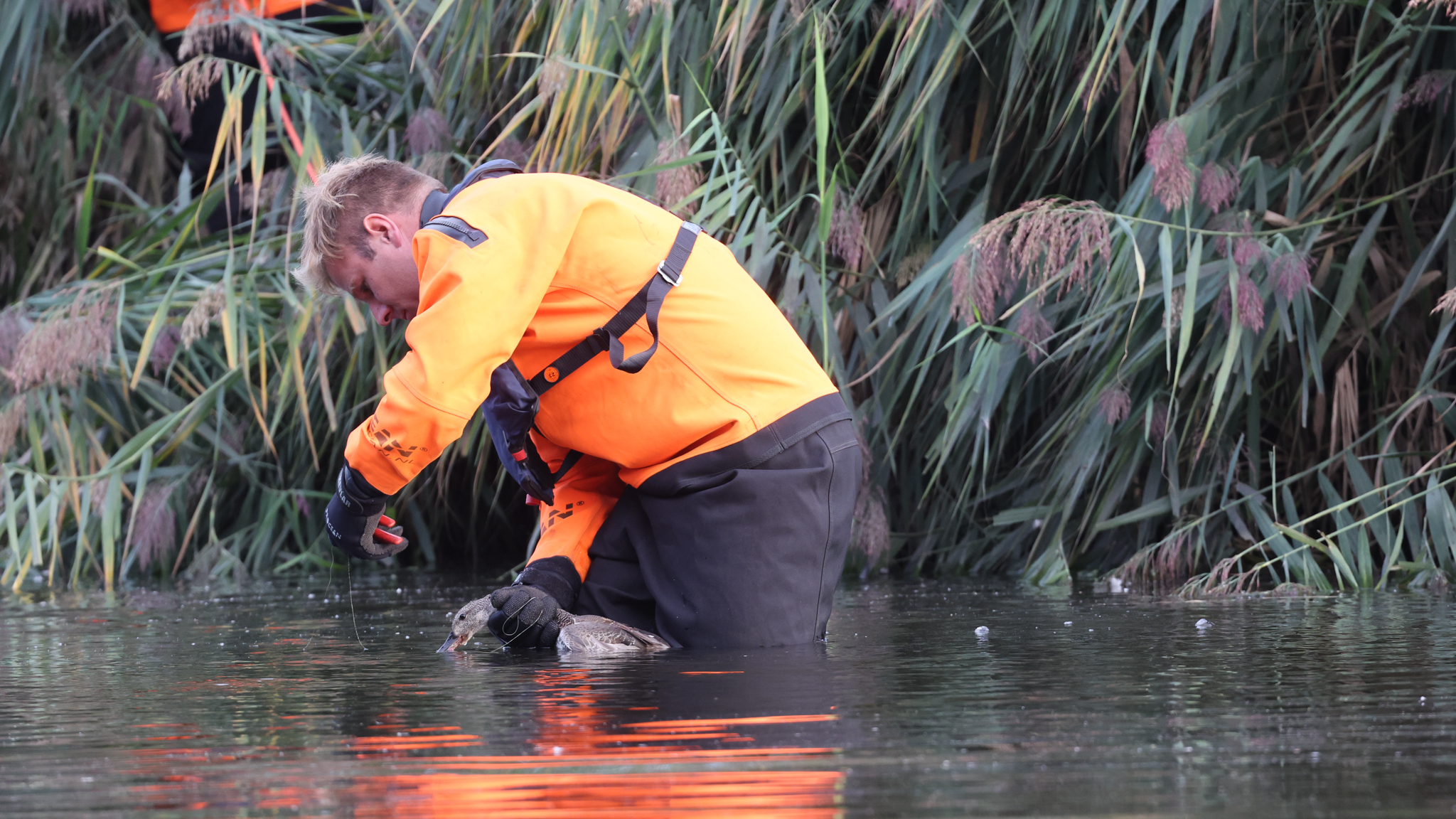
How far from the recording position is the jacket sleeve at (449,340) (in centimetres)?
221

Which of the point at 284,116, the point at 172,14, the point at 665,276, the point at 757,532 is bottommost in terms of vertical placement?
the point at 757,532

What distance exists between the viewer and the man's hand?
2.48 metres

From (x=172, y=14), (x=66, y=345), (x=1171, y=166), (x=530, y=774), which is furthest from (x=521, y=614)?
(x=172, y=14)

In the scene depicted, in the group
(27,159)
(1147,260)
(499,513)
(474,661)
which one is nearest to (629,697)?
(474,661)

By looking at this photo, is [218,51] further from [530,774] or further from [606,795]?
[606,795]

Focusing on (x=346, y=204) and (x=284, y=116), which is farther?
(x=284, y=116)

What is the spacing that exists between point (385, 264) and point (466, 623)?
577 mm

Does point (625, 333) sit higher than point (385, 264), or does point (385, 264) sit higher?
point (385, 264)

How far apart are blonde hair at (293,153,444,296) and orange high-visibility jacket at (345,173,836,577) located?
14cm

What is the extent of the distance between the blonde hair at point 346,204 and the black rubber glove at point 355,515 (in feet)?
1.12

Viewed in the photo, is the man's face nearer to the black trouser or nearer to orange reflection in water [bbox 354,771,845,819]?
the black trouser

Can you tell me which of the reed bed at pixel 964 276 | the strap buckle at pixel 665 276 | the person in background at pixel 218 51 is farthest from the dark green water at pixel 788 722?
the person in background at pixel 218 51

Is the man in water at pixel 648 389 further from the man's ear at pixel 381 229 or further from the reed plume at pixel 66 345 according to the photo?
the reed plume at pixel 66 345

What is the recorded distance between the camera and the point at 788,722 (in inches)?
63.7
